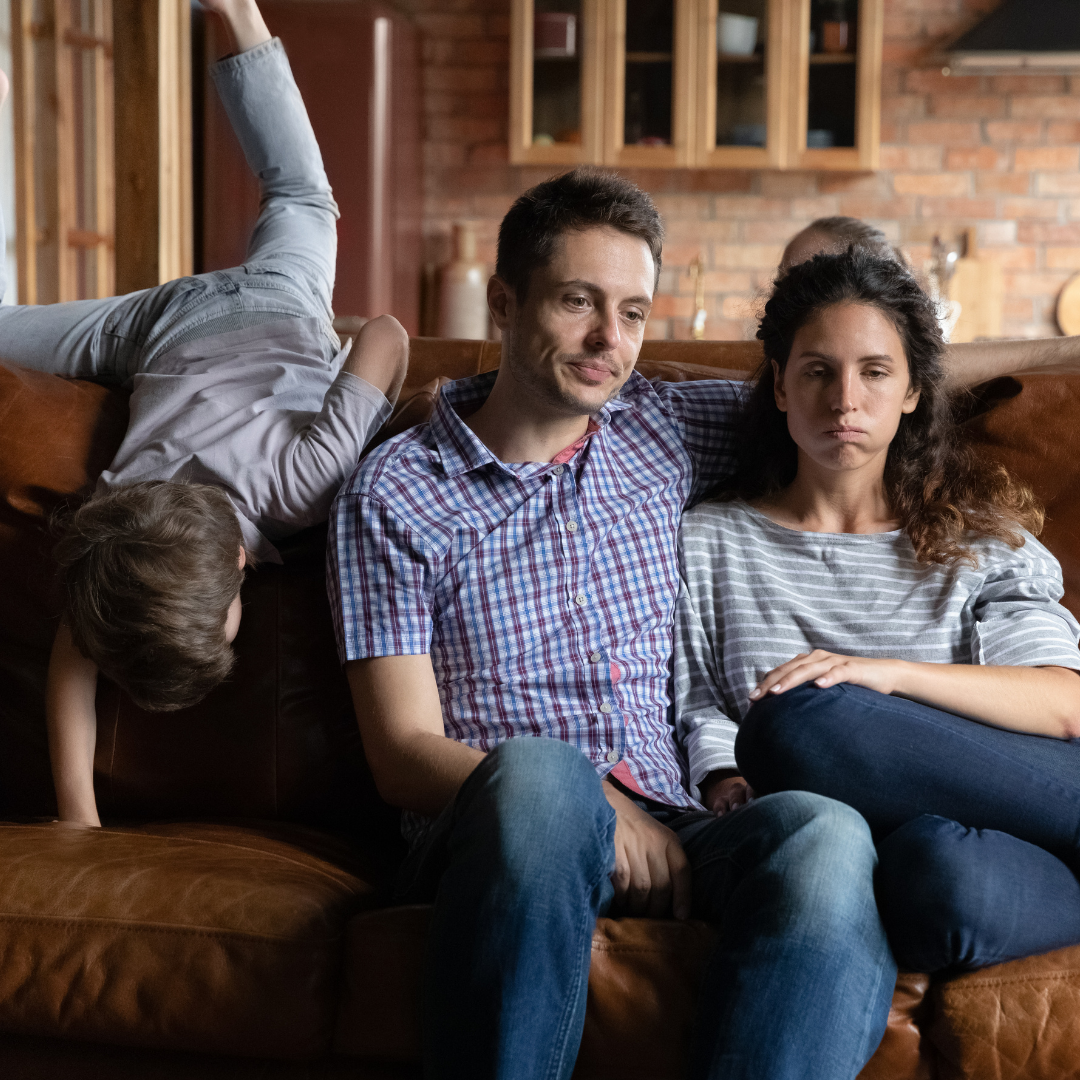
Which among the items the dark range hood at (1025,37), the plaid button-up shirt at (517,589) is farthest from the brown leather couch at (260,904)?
the dark range hood at (1025,37)

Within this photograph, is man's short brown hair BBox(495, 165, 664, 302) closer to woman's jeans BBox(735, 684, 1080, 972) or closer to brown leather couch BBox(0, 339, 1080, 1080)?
brown leather couch BBox(0, 339, 1080, 1080)

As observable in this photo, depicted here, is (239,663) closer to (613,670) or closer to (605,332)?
(613,670)

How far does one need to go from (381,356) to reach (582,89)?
10.3 ft

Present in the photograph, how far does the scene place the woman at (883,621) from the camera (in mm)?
1129

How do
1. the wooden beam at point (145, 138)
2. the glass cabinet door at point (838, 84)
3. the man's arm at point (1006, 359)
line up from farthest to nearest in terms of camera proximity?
the glass cabinet door at point (838, 84)
the wooden beam at point (145, 138)
the man's arm at point (1006, 359)

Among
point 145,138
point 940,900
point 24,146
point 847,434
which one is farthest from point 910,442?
point 24,146

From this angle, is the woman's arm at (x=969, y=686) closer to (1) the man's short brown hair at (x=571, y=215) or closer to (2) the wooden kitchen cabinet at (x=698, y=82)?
(1) the man's short brown hair at (x=571, y=215)

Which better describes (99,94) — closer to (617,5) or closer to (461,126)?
(461,126)

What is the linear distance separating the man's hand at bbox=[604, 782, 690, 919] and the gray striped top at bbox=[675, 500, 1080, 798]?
202 millimetres

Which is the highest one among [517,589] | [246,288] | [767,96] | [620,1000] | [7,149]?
[767,96]

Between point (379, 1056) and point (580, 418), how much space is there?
0.79 metres

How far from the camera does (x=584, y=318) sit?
1441 millimetres

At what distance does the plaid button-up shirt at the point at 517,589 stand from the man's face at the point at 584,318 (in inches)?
3.9

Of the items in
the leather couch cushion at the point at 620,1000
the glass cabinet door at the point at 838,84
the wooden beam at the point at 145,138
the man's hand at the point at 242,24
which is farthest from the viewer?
the glass cabinet door at the point at 838,84
